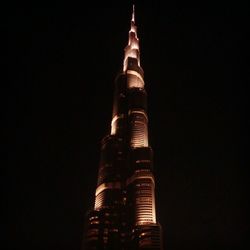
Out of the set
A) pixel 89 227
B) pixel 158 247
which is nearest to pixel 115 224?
pixel 89 227

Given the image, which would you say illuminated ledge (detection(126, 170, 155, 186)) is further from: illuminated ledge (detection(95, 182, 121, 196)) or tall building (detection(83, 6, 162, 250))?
illuminated ledge (detection(95, 182, 121, 196))

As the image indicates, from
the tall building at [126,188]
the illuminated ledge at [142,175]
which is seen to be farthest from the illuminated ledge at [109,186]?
the illuminated ledge at [142,175]

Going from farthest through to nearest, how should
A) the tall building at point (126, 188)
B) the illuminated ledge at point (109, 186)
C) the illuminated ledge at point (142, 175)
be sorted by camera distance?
the illuminated ledge at point (109, 186), the illuminated ledge at point (142, 175), the tall building at point (126, 188)

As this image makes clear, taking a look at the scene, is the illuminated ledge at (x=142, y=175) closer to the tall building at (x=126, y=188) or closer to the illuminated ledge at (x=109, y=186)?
the tall building at (x=126, y=188)

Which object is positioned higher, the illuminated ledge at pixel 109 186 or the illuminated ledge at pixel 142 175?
the illuminated ledge at pixel 142 175

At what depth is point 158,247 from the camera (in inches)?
4594

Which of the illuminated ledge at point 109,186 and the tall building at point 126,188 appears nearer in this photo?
the tall building at point 126,188

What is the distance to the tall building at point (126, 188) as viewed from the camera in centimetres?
12394

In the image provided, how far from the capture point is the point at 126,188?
146 m

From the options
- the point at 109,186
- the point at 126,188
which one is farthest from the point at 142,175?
the point at 109,186

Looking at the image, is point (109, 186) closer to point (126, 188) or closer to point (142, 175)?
point (126, 188)

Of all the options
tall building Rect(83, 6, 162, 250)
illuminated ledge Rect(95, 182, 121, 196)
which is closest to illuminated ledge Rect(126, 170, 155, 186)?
tall building Rect(83, 6, 162, 250)

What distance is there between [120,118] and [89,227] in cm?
6495

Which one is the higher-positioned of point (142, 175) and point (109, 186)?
point (142, 175)
